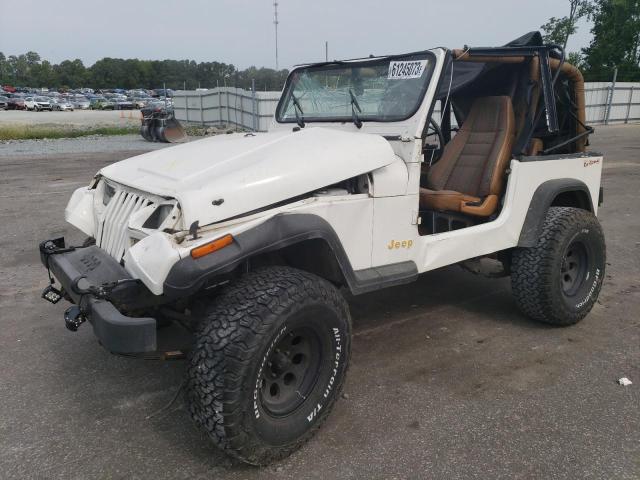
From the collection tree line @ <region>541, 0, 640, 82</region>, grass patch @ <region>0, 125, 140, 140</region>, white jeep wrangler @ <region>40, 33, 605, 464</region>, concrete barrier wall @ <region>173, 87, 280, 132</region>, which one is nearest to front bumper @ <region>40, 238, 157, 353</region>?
white jeep wrangler @ <region>40, 33, 605, 464</region>

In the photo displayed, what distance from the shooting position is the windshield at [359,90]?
3531 mm

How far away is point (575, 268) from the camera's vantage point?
4324mm

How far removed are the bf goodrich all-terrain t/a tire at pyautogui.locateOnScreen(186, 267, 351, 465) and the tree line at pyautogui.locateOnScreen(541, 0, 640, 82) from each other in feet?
138

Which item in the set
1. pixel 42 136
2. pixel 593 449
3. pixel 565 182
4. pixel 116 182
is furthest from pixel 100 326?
pixel 42 136

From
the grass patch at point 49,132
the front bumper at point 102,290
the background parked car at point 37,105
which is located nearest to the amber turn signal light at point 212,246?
the front bumper at point 102,290

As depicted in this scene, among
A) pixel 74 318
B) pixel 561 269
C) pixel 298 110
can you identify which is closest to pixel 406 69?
pixel 298 110

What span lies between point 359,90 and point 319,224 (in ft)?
5.10

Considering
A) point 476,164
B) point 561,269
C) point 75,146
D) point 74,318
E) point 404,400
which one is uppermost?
point 476,164

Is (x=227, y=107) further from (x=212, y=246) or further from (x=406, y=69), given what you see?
(x=212, y=246)

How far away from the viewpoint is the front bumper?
2299 millimetres

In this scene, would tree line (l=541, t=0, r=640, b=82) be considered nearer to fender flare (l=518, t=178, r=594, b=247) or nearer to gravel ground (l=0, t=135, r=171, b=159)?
gravel ground (l=0, t=135, r=171, b=159)

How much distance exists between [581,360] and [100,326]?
299cm

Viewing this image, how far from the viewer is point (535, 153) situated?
4305 mm

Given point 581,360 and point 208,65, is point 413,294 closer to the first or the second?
point 581,360
